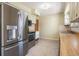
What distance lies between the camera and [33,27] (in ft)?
8.54

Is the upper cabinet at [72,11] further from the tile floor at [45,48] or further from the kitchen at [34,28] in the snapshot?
the tile floor at [45,48]

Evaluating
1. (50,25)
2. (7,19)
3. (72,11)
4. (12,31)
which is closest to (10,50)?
(12,31)

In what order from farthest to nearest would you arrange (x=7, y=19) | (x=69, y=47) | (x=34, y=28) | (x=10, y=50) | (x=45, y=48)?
(x=45, y=48), (x=34, y=28), (x=10, y=50), (x=7, y=19), (x=69, y=47)

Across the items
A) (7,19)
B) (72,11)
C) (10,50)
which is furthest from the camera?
(72,11)

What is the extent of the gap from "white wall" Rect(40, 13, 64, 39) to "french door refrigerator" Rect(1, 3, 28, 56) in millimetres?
571

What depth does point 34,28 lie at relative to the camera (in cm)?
257

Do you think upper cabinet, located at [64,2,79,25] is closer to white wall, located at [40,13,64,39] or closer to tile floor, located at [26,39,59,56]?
white wall, located at [40,13,64,39]

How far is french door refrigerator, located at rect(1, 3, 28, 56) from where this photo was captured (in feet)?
4.85

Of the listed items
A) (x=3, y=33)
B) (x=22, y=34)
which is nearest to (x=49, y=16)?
(x=22, y=34)

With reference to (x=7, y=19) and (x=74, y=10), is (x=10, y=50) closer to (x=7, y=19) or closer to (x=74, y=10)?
(x=7, y=19)

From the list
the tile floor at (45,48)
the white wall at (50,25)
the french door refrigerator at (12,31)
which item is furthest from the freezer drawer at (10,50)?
the white wall at (50,25)

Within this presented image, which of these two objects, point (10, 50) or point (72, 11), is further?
point (72, 11)

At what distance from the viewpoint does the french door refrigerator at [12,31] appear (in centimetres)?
148

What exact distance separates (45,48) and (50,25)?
0.52 m
